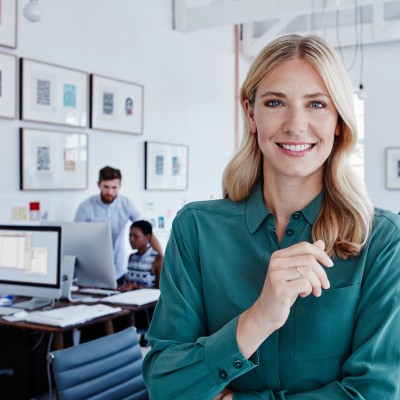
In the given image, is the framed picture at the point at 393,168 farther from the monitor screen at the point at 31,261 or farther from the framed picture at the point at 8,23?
the monitor screen at the point at 31,261

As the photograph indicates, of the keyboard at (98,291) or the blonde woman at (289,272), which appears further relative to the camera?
the keyboard at (98,291)

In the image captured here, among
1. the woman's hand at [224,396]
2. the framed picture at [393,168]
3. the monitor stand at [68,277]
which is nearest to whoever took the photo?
the woman's hand at [224,396]

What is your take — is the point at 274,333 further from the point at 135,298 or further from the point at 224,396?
the point at 135,298

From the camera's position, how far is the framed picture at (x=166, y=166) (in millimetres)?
6258

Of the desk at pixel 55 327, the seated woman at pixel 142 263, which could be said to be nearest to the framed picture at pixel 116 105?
the seated woman at pixel 142 263

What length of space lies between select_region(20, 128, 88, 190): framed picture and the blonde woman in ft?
12.9

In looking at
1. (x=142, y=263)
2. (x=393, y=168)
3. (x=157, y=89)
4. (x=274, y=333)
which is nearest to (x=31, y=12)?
(x=142, y=263)

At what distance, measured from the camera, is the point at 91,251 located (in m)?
3.73

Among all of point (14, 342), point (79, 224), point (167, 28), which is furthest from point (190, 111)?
point (14, 342)

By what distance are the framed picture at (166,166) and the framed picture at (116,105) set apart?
32 cm

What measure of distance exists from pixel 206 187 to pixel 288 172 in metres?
6.25

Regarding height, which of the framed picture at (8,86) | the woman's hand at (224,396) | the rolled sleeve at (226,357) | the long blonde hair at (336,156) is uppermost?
the framed picture at (8,86)

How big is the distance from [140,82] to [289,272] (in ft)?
17.9

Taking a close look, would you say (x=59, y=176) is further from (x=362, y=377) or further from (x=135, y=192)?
(x=362, y=377)
